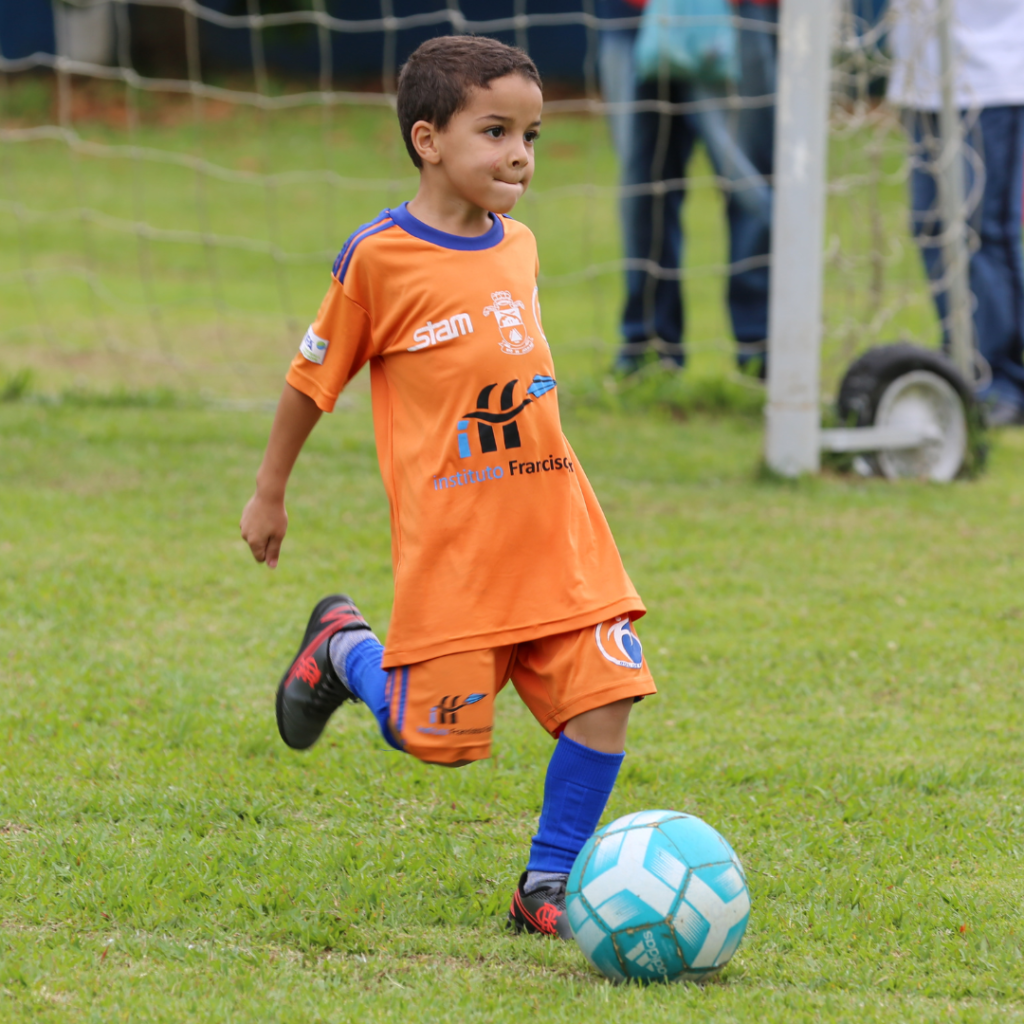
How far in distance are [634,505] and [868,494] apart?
0.88m

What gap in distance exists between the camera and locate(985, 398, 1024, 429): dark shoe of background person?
6.39 m

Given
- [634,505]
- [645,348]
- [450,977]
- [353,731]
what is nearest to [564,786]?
[450,977]

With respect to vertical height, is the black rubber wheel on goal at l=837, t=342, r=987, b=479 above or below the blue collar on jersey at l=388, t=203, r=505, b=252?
below

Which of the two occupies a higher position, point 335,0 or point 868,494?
point 335,0

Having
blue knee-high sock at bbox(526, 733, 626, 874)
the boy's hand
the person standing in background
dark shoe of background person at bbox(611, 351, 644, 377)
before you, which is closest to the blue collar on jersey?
the boy's hand

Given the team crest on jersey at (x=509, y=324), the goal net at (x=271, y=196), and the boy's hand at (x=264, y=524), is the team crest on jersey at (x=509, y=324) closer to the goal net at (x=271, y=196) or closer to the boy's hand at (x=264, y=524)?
the boy's hand at (x=264, y=524)

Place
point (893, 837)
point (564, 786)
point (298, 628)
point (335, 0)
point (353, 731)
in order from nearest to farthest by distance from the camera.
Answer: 1. point (564, 786)
2. point (893, 837)
3. point (353, 731)
4. point (298, 628)
5. point (335, 0)

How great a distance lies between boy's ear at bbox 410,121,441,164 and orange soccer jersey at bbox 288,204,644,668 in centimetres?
10

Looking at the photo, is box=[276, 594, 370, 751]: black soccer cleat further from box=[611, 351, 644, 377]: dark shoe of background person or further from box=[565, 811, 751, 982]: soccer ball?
box=[611, 351, 644, 377]: dark shoe of background person

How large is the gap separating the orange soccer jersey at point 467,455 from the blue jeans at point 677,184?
439 centimetres

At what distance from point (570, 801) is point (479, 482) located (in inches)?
21.4

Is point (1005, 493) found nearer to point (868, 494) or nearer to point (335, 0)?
point (868, 494)

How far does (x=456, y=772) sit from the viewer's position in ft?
A: 9.53

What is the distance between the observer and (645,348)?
6.86 metres
